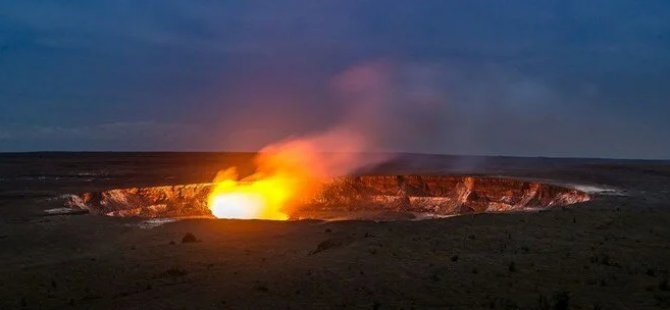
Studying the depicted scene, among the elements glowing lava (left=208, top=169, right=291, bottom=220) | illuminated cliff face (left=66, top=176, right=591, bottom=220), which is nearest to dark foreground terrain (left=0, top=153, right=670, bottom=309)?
illuminated cliff face (left=66, top=176, right=591, bottom=220)

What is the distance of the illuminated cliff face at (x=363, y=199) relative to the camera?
39.4 m

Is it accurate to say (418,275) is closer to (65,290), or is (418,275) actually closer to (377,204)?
(65,290)

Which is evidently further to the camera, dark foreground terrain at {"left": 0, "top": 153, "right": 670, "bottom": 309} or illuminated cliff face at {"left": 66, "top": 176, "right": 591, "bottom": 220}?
illuminated cliff face at {"left": 66, "top": 176, "right": 591, "bottom": 220}

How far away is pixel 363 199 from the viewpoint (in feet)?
159

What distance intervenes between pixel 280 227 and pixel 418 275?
1243cm

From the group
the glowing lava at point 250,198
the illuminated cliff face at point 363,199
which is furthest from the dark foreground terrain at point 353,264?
the glowing lava at point 250,198

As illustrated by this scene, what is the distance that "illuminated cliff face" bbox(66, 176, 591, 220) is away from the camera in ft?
129

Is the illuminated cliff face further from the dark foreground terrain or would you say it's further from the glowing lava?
the dark foreground terrain

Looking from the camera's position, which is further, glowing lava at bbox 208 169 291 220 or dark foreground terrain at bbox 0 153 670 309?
glowing lava at bbox 208 169 291 220

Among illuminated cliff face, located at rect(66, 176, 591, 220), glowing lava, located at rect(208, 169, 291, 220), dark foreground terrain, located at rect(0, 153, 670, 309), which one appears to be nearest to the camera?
dark foreground terrain, located at rect(0, 153, 670, 309)

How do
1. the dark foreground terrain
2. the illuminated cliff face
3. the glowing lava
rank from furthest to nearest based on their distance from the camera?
the glowing lava → the illuminated cliff face → the dark foreground terrain

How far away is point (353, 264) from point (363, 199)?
104 feet

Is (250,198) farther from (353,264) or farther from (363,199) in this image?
(353,264)

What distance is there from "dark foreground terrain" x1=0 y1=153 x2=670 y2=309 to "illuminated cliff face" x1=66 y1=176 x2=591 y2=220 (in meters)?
11.0
